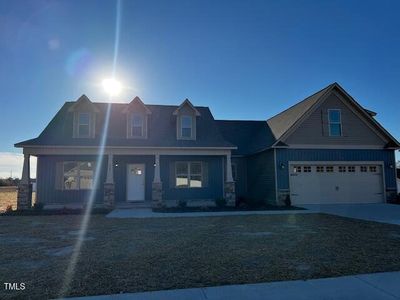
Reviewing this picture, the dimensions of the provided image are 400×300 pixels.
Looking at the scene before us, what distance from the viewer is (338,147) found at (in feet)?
56.4

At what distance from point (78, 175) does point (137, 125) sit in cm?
415

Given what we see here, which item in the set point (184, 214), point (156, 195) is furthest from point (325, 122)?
point (156, 195)

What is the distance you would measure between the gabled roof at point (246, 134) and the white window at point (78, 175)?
9.01 m

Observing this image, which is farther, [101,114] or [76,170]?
[101,114]

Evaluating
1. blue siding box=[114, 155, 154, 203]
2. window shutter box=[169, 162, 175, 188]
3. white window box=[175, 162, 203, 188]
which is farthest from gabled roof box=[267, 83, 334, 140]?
blue siding box=[114, 155, 154, 203]

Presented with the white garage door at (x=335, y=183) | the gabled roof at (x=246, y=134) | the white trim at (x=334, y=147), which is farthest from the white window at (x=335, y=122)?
the gabled roof at (x=246, y=134)

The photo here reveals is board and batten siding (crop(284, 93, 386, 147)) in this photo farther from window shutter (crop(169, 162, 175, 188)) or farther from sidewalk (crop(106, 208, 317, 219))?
Answer: window shutter (crop(169, 162, 175, 188))

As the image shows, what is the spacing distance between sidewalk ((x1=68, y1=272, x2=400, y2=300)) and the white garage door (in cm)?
1240

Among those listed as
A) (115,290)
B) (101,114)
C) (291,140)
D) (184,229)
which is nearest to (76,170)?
(101,114)

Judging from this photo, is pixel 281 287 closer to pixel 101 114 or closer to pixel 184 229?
pixel 184 229

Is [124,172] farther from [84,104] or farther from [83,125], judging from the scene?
[84,104]

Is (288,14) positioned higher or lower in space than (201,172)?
higher

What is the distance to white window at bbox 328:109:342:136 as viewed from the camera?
17.3 m

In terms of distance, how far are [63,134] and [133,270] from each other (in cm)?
1330
